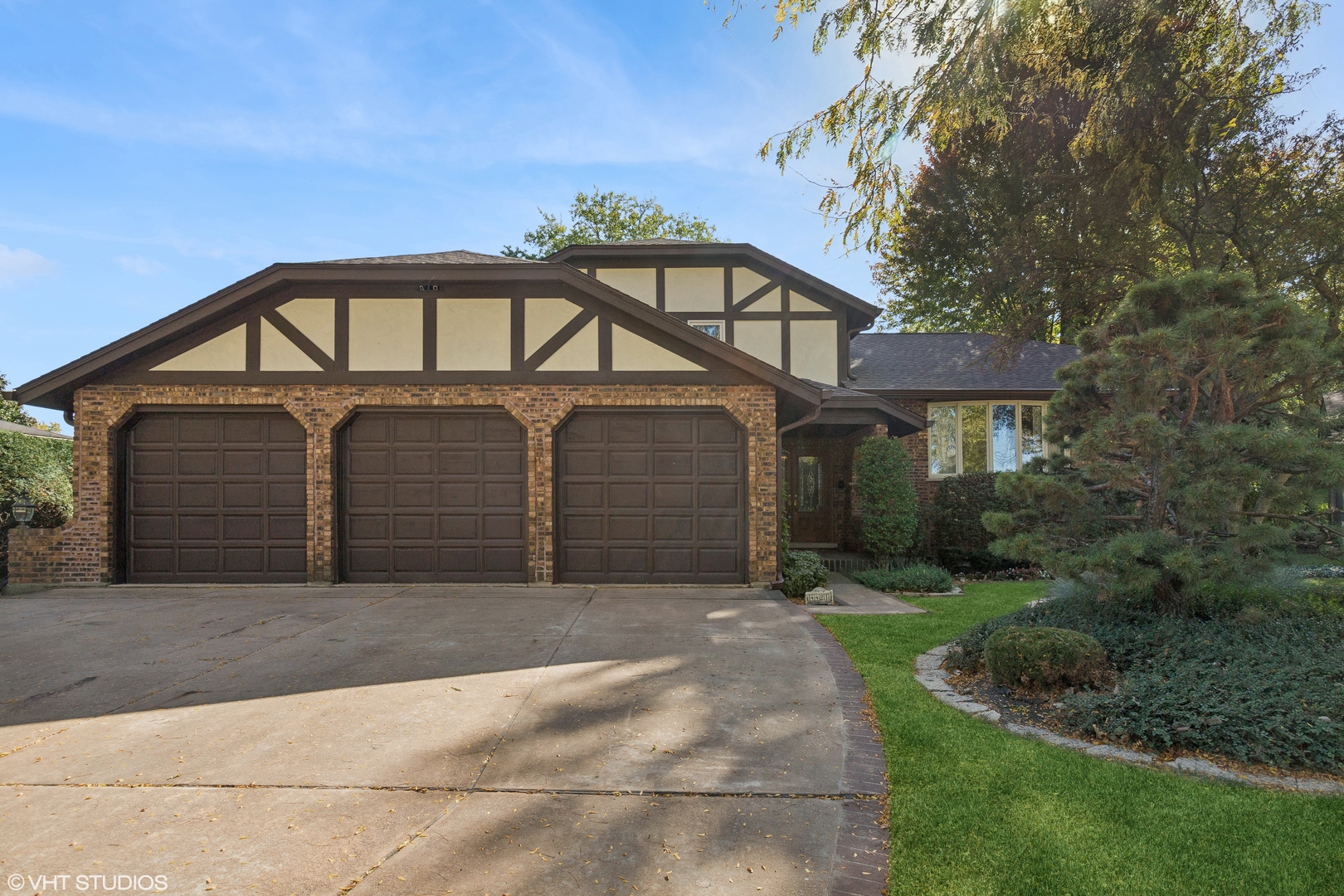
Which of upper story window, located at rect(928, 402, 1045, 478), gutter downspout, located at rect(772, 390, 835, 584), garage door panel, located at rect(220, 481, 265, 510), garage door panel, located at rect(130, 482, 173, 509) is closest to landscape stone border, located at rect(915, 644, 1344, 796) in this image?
gutter downspout, located at rect(772, 390, 835, 584)

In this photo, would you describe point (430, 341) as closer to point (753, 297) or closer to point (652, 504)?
point (652, 504)

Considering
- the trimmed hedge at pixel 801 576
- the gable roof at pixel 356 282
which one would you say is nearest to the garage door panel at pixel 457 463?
the gable roof at pixel 356 282

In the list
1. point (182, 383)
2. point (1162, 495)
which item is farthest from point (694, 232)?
point (1162, 495)

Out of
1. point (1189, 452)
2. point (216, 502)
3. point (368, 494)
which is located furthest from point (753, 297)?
point (216, 502)

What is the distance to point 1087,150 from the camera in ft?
33.2

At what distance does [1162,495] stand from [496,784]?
6.06 metres

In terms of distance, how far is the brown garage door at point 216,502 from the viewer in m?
9.89

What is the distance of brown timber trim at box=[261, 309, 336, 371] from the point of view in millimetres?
9805

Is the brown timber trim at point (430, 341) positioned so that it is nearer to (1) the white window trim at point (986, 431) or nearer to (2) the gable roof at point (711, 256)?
(2) the gable roof at point (711, 256)

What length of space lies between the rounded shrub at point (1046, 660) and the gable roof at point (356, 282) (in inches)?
196

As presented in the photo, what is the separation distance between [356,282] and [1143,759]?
1030 cm

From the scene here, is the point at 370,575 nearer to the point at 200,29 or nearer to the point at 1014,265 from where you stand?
the point at 200,29

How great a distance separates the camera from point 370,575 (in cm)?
995

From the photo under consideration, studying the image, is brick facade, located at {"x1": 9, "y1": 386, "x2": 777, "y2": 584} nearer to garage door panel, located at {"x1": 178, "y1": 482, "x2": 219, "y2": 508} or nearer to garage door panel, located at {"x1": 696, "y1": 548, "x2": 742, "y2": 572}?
garage door panel, located at {"x1": 696, "y1": 548, "x2": 742, "y2": 572}
